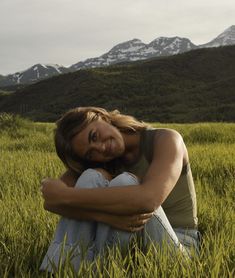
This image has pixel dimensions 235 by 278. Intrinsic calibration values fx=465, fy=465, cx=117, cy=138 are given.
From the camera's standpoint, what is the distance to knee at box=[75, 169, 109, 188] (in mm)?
2764

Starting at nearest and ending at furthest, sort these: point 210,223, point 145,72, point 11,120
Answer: point 210,223 < point 11,120 < point 145,72

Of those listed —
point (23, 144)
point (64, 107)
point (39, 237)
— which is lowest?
point (64, 107)

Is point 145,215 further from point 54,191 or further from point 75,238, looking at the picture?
point 54,191

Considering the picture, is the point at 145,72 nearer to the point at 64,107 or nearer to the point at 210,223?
the point at 64,107

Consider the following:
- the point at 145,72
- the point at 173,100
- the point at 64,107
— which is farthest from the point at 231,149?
the point at 145,72

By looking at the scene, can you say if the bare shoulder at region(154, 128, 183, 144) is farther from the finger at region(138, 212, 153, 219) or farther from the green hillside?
the green hillside

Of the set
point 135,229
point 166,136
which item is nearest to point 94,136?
point 166,136

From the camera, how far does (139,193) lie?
8.55 feet

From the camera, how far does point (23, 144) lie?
9.90 m

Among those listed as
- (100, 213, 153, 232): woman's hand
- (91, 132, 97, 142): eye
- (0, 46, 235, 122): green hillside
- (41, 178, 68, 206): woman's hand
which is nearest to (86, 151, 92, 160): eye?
(91, 132, 97, 142): eye

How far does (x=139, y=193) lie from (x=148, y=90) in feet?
210

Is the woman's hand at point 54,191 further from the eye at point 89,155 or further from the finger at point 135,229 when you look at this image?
the finger at point 135,229

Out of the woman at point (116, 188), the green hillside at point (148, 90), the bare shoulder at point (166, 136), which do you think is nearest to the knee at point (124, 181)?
the woman at point (116, 188)

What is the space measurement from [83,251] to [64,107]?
66719mm
